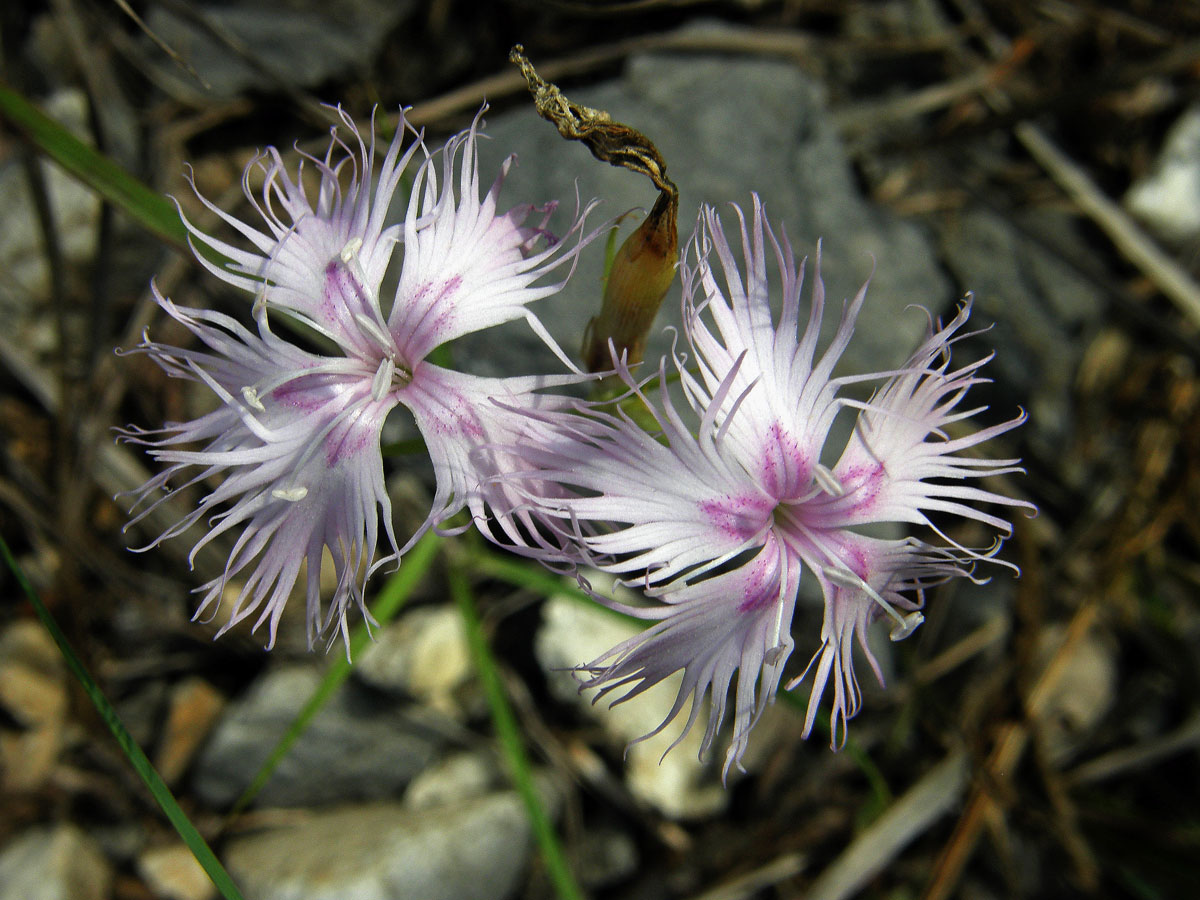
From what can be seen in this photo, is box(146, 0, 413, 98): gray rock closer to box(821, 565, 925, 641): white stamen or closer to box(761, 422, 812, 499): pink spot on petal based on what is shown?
box(761, 422, 812, 499): pink spot on petal

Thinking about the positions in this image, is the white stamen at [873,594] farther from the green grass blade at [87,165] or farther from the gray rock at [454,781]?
the gray rock at [454,781]

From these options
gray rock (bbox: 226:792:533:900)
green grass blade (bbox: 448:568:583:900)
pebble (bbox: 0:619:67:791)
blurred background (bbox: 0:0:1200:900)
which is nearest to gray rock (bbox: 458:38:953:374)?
blurred background (bbox: 0:0:1200:900)

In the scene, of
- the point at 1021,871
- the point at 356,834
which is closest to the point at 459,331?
the point at 356,834

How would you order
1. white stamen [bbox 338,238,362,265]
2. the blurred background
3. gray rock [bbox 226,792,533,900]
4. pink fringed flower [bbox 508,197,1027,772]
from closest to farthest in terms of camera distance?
1. pink fringed flower [bbox 508,197,1027,772]
2. white stamen [bbox 338,238,362,265]
3. gray rock [bbox 226,792,533,900]
4. the blurred background

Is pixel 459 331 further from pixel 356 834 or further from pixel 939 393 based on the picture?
pixel 356 834

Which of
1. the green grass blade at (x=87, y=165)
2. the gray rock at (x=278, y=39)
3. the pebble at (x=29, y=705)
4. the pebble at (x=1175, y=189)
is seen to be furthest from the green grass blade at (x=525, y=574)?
the pebble at (x=1175, y=189)

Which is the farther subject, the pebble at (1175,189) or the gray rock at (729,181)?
the pebble at (1175,189)

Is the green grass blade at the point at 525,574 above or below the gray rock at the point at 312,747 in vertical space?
above
